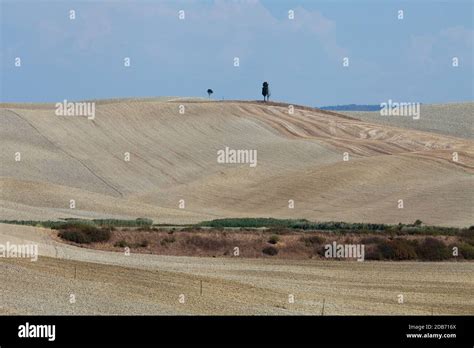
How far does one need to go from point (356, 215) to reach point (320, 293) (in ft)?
131

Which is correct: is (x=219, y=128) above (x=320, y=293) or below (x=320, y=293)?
above

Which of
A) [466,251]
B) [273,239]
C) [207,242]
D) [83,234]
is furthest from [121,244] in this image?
[466,251]

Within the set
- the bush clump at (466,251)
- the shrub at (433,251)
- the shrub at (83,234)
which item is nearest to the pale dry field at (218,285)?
the shrub at (433,251)

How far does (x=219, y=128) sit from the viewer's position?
111 m

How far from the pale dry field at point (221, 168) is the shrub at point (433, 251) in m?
16.5

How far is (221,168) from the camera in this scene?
9688 centimetres

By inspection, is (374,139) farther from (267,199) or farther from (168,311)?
(168,311)

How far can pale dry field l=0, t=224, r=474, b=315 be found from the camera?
28.6 meters

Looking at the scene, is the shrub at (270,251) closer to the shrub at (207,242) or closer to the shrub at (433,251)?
the shrub at (207,242)

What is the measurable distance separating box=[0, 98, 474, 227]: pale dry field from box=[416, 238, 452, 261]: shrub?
16487 millimetres

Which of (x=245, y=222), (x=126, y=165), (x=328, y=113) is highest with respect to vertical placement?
(x=328, y=113)

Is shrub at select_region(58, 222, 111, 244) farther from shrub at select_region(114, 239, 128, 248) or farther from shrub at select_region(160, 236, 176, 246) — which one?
shrub at select_region(160, 236, 176, 246)
